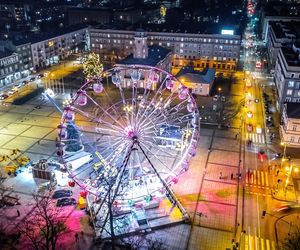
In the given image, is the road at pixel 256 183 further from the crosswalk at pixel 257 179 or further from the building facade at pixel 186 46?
the building facade at pixel 186 46

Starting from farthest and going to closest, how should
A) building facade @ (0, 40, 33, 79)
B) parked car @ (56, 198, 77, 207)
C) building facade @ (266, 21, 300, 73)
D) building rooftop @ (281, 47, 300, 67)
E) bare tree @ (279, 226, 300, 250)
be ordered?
building facade @ (266, 21, 300, 73) < building facade @ (0, 40, 33, 79) < building rooftop @ (281, 47, 300, 67) < parked car @ (56, 198, 77, 207) < bare tree @ (279, 226, 300, 250)

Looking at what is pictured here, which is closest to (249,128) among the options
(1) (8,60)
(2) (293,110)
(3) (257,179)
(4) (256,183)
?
(2) (293,110)

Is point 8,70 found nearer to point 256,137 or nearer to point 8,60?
point 8,60

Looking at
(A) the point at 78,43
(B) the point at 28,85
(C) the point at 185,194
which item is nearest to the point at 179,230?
(C) the point at 185,194

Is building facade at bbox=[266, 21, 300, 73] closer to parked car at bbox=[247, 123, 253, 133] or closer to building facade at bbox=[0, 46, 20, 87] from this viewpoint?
parked car at bbox=[247, 123, 253, 133]

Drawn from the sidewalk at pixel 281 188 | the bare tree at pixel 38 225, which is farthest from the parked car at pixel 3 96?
the sidewalk at pixel 281 188

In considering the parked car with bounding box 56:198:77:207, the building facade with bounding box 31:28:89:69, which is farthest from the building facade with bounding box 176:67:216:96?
the parked car with bounding box 56:198:77:207
